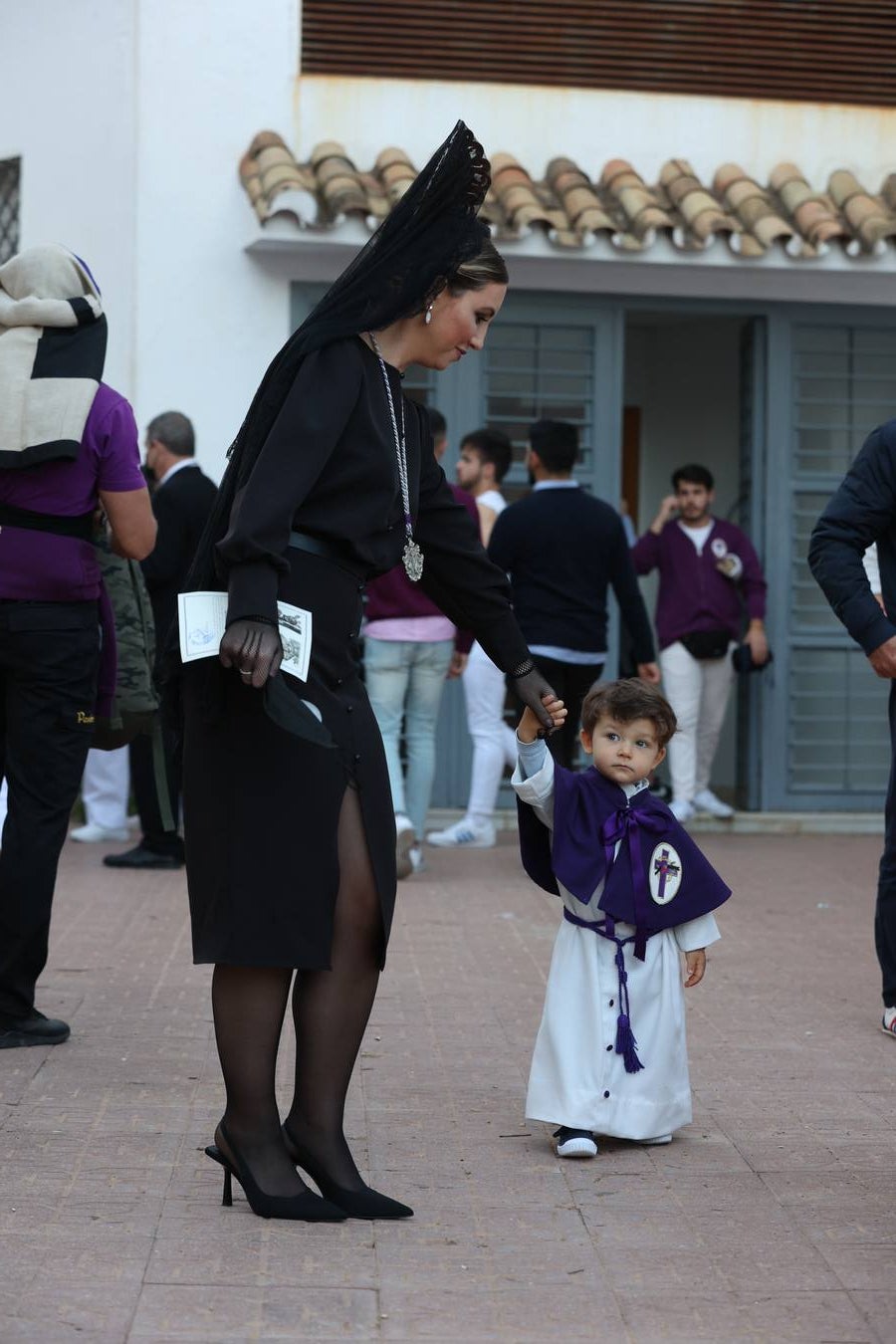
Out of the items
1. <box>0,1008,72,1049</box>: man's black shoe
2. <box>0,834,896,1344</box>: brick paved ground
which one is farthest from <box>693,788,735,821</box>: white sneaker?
<box>0,1008,72,1049</box>: man's black shoe

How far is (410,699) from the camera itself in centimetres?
943

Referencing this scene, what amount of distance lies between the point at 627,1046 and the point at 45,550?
2072 millimetres

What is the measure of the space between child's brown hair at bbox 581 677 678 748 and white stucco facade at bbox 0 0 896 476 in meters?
6.07

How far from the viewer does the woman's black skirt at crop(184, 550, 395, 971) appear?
3.85m

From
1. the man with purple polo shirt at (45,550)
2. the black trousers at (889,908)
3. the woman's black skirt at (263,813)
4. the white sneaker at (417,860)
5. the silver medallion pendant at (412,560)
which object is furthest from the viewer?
the white sneaker at (417,860)

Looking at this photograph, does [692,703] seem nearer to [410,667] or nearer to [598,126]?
[410,667]

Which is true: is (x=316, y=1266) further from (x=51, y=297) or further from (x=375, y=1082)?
(x=51, y=297)

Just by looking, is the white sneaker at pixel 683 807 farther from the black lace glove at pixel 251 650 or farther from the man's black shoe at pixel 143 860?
the black lace glove at pixel 251 650

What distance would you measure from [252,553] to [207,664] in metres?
0.28

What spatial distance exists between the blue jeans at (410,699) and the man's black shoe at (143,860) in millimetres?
1068

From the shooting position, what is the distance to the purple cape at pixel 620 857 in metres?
4.66

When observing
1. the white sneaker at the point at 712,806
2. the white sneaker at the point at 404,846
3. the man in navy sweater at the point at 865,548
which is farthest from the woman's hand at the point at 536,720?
the white sneaker at the point at 712,806

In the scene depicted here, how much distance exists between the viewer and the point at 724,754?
46.1ft

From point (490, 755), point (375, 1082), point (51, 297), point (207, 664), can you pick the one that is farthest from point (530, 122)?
point (207, 664)
